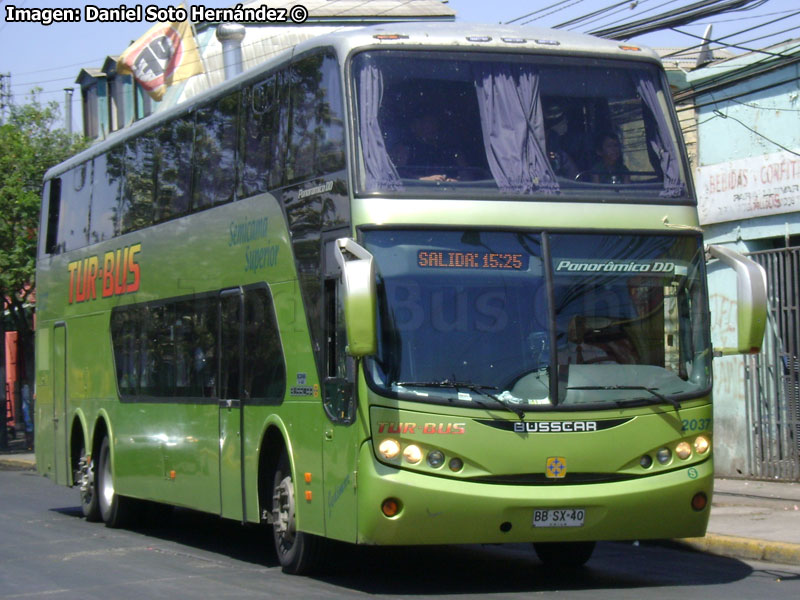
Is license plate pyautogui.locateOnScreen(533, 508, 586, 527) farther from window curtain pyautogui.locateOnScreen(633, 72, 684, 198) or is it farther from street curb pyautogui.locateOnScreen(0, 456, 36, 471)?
street curb pyautogui.locateOnScreen(0, 456, 36, 471)

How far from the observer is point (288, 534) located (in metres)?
10.5

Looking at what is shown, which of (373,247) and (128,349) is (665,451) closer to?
(373,247)

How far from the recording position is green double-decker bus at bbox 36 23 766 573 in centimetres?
892

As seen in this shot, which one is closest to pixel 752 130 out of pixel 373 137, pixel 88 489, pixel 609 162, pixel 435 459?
pixel 609 162

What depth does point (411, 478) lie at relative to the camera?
884 cm

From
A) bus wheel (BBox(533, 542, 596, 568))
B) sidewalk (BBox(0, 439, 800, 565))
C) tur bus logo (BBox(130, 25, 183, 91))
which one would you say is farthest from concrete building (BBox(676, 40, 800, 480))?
tur bus logo (BBox(130, 25, 183, 91))

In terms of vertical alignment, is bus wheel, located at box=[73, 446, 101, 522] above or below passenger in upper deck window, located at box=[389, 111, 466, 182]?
below

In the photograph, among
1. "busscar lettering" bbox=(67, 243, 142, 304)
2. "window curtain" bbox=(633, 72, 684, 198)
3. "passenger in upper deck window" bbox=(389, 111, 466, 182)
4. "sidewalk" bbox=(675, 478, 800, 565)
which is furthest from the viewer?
"busscar lettering" bbox=(67, 243, 142, 304)

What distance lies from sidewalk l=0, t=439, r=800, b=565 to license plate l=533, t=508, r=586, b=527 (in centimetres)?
286

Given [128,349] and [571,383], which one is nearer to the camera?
[571,383]

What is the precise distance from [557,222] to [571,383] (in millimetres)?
1173

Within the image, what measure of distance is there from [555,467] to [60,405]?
33.6ft

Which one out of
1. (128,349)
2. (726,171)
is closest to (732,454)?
(726,171)

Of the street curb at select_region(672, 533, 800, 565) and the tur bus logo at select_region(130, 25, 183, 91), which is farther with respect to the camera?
the tur bus logo at select_region(130, 25, 183, 91)
